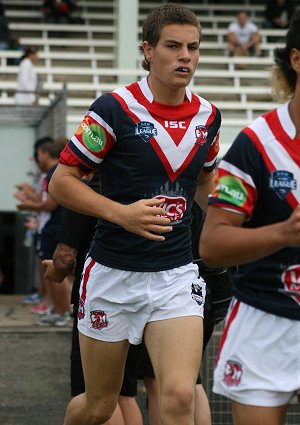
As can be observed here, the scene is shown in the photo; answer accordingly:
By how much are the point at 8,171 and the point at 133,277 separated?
10668 millimetres

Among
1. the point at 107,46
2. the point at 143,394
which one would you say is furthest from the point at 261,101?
the point at 143,394

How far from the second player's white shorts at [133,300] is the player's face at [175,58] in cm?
90

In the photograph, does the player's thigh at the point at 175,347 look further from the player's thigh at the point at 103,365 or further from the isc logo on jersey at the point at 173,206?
the isc logo on jersey at the point at 173,206

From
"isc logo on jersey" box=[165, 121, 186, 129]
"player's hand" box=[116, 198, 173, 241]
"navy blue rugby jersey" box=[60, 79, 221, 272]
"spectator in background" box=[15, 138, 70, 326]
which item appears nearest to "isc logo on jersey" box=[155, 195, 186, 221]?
"navy blue rugby jersey" box=[60, 79, 221, 272]

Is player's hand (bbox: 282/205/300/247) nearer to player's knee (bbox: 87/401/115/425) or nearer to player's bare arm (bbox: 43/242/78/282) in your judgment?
player's knee (bbox: 87/401/115/425)

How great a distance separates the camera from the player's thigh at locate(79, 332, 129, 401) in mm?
5355

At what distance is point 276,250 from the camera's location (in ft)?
12.7

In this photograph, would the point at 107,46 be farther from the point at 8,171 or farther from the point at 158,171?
the point at 158,171

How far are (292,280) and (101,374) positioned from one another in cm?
154

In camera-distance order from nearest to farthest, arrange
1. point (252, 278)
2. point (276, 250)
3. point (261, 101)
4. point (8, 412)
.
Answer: point (276, 250) < point (252, 278) < point (8, 412) < point (261, 101)

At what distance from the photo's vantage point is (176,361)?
5.11 meters

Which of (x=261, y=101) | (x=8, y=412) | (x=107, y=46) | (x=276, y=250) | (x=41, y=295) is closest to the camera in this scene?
(x=276, y=250)

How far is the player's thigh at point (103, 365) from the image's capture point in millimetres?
5355

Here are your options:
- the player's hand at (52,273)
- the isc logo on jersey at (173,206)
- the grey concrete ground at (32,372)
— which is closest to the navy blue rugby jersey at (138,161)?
the isc logo on jersey at (173,206)
